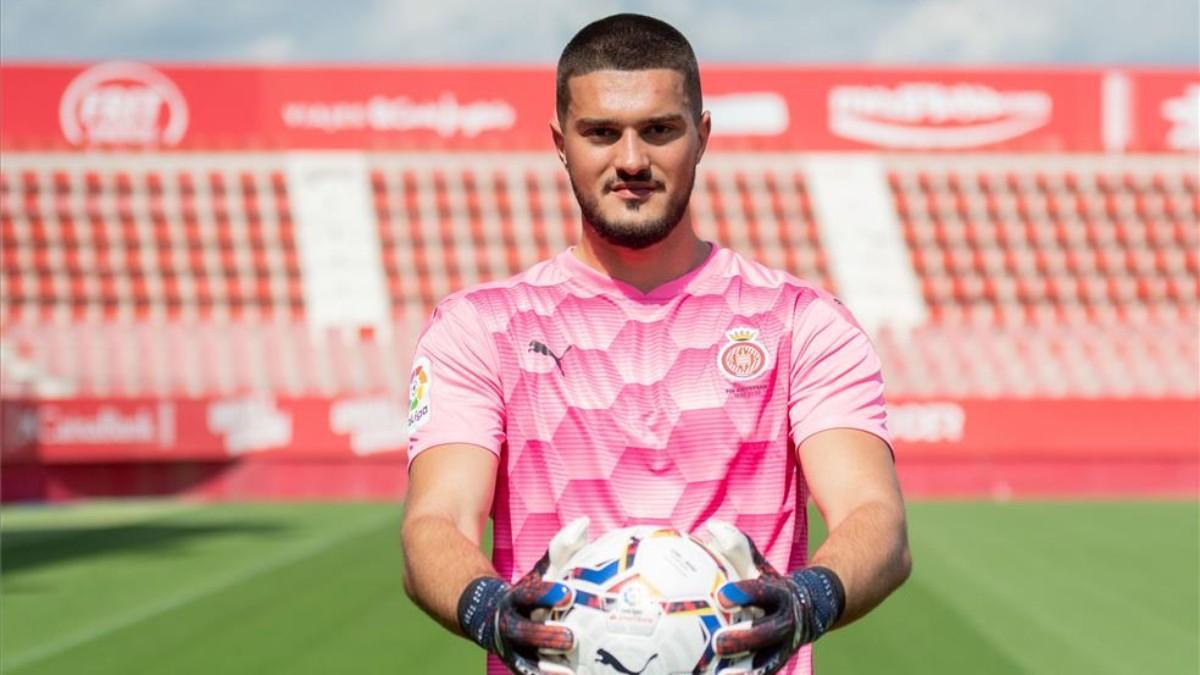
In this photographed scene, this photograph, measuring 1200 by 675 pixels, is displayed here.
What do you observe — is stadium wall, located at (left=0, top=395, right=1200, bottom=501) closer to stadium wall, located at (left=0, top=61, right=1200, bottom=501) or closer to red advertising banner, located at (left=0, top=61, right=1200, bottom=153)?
stadium wall, located at (left=0, top=61, right=1200, bottom=501)

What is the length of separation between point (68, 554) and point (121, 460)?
7.56 m

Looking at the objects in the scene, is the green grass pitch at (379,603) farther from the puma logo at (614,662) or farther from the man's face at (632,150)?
the puma logo at (614,662)

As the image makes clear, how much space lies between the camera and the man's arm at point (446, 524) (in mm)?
2738

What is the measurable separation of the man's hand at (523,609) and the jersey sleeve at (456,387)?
430 millimetres

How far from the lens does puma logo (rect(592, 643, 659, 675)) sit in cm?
245

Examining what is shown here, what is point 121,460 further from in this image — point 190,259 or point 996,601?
point 996,601

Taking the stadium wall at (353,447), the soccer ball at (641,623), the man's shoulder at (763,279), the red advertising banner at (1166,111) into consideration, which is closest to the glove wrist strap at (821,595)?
the soccer ball at (641,623)

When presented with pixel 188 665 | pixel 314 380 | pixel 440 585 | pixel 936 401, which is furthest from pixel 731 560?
pixel 314 380

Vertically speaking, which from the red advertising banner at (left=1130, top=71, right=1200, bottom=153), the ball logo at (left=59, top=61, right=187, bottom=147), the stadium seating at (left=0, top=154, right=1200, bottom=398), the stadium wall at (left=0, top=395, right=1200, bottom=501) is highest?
the ball logo at (left=59, top=61, right=187, bottom=147)

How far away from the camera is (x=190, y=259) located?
26844mm

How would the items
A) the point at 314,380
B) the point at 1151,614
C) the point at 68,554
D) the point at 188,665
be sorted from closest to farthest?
the point at 188,665 < the point at 1151,614 < the point at 68,554 < the point at 314,380

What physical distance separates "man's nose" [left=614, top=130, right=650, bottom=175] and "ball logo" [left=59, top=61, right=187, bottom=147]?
82.7 feet

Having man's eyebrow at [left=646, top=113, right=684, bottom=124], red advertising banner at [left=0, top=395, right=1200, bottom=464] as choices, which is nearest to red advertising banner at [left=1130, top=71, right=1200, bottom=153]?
red advertising banner at [left=0, top=395, right=1200, bottom=464]

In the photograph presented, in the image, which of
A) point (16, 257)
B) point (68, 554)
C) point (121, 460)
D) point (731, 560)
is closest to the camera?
point (731, 560)
